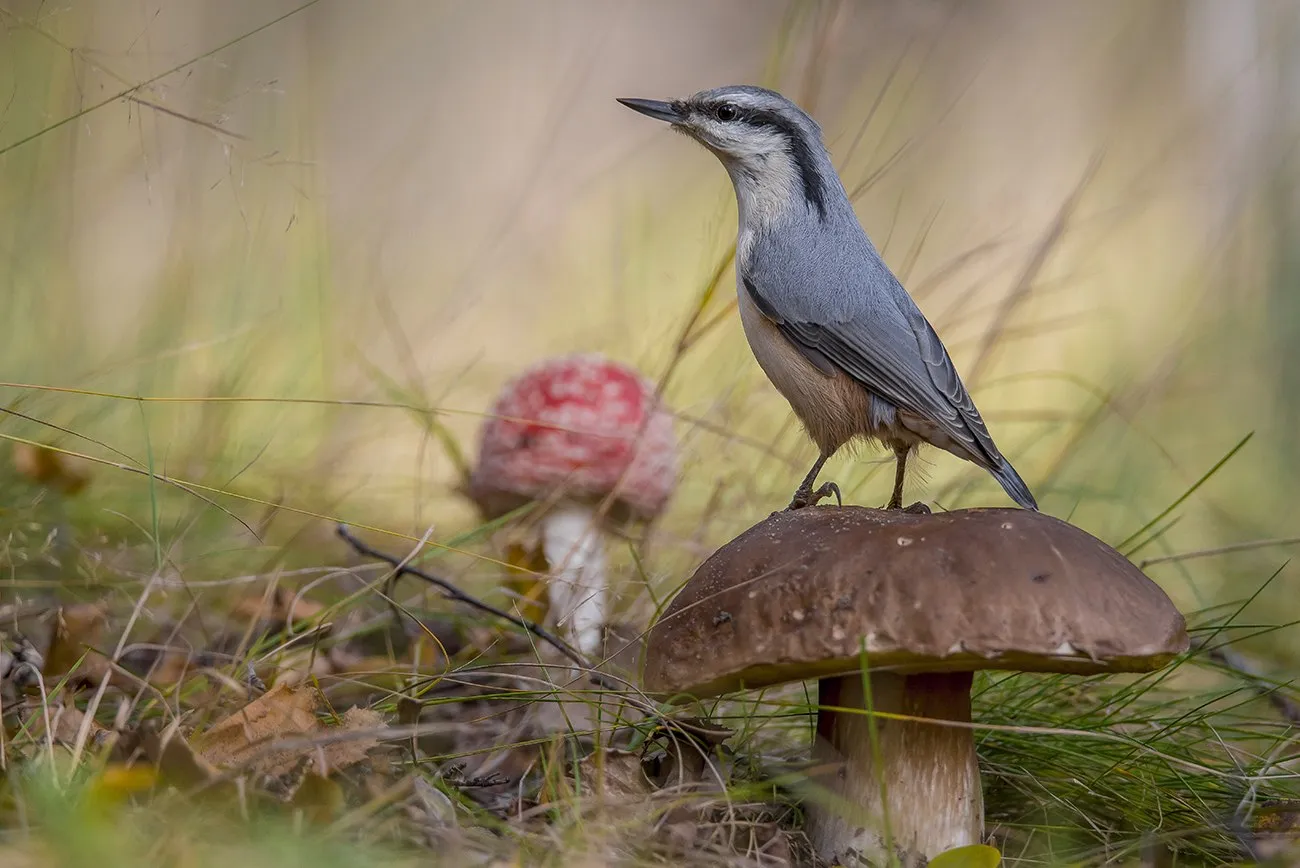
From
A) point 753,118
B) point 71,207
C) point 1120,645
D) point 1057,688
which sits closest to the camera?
point 1120,645

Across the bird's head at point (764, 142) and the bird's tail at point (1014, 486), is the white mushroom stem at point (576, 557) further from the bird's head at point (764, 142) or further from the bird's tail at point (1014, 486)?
the bird's tail at point (1014, 486)

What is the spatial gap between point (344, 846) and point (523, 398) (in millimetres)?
2085

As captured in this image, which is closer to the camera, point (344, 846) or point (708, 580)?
point (344, 846)

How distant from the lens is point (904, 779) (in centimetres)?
227

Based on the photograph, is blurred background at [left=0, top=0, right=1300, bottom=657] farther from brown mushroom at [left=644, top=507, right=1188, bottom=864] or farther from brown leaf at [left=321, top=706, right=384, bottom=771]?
brown mushroom at [left=644, top=507, right=1188, bottom=864]

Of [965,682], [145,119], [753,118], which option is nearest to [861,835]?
[965,682]

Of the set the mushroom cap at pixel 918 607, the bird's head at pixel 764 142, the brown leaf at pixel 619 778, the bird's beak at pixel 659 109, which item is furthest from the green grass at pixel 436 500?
the bird's beak at pixel 659 109

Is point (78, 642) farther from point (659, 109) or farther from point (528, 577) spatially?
point (659, 109)

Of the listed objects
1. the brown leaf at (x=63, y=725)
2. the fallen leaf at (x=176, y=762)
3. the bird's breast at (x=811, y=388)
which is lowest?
the brown leaf at (x=63, y=725)

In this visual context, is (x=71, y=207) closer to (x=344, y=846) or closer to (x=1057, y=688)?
(x=344, y=846)

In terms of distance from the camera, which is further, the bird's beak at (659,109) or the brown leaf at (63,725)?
the bird's beak at (659,109)

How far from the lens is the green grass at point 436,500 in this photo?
215 centimetres

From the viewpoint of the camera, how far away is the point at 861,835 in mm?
2250

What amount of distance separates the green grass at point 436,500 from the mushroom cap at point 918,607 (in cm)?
25
